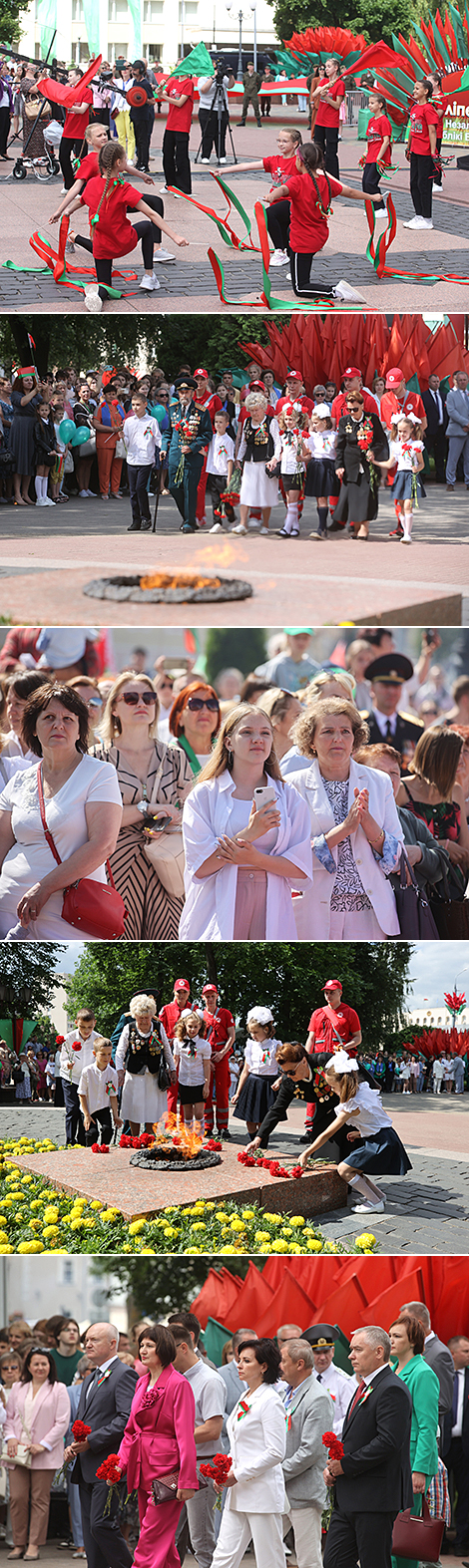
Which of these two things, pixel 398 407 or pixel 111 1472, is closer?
pixel 111 1472

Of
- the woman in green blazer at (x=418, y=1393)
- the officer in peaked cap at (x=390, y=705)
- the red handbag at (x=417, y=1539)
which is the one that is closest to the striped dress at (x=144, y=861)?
the officer in peaked cap at (x=390, y=705)

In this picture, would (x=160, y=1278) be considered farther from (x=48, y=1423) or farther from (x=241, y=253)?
(x=241, y=253)

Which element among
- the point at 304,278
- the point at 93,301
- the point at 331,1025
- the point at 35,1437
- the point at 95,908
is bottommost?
the point at 35,1437

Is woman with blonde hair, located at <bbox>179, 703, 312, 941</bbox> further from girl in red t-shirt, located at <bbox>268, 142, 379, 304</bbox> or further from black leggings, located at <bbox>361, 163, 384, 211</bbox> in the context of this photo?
black leggings, located at <bbox>361, 163, 384, 211</bbox>

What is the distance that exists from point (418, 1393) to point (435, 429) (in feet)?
20.1

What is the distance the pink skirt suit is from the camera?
4.27 meters

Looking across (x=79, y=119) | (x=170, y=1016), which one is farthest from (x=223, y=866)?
(x=79, y=119)

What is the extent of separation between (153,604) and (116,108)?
368 cm

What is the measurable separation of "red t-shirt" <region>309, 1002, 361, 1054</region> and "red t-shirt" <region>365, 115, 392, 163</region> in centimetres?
567

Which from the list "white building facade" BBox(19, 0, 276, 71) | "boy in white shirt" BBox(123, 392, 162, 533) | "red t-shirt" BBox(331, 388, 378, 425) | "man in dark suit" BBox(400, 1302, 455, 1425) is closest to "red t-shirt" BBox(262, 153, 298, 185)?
"white building facade" BBox(19, 0, 276, 71)

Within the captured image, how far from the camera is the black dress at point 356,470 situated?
8.04m

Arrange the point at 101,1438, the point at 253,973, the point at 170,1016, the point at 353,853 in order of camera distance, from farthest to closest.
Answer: the point at 253,973, the point at 170,1016, the point at 353,853, the point at 101,1438

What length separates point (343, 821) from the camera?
21.0 feet

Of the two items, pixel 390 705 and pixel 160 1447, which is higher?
pixel 390 705
